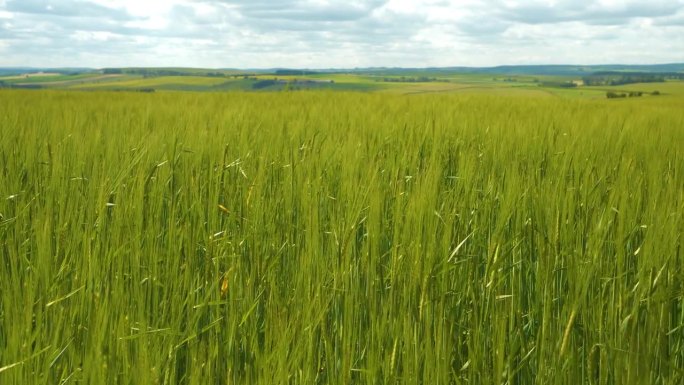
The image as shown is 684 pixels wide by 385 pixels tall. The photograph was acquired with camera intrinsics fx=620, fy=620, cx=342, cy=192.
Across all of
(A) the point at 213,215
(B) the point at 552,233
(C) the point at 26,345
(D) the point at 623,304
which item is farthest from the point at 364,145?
(C) the point at 26,345

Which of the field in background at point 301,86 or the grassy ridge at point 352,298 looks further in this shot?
the field in background at point 301,86

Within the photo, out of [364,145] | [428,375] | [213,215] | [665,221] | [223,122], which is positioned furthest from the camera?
[223,122]

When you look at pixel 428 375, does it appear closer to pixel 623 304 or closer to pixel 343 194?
pixel 623 304

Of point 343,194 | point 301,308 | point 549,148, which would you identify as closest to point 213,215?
point 343,194

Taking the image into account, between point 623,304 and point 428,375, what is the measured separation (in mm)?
379

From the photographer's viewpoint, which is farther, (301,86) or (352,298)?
(301,86)

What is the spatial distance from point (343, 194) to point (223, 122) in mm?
1661

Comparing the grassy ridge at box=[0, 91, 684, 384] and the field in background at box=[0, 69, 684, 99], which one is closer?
the grassy ridge at box=[0, 91, 684, 384]

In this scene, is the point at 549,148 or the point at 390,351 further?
the point at 549,148

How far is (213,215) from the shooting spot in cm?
141

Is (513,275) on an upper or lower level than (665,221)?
lower

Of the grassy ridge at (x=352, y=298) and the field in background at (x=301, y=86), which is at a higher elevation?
the grassy ridge at (x=352, y=298)

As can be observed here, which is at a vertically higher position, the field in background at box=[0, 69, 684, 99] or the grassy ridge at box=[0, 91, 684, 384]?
the grassy ridge at box=[0, 91, 684, 384]

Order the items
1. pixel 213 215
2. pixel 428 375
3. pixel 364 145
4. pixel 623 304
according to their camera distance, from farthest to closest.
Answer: pixel 364 145 → pixel 213 215 → pixel 623 304 → pixel 428 375
